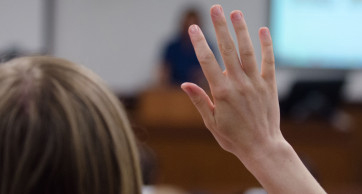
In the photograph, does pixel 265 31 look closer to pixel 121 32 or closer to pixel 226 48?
pixel 226 48

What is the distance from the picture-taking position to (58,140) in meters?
0.69

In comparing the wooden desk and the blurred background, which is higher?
the blurred background

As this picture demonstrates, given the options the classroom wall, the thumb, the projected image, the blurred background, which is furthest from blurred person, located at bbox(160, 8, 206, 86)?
the thumb

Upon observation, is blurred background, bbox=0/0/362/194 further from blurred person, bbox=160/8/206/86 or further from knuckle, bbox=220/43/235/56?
knuckle, bbox=220/43/235/56

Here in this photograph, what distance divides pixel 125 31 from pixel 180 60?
3.68ft

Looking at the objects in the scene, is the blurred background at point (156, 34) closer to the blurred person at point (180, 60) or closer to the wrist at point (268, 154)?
the blurred person at point (180, 60)

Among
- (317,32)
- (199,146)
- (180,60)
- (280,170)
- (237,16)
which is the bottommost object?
(199,146)

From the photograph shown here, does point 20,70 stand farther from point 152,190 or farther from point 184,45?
point 184,45

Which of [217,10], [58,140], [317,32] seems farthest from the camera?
[317,32]

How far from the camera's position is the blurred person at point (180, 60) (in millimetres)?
5336

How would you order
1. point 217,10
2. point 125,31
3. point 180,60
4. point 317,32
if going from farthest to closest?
point 125,31 < point 317,32 < point 180,60 < point 217,10

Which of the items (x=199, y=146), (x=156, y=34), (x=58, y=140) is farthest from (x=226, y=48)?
(x=156, y=34)

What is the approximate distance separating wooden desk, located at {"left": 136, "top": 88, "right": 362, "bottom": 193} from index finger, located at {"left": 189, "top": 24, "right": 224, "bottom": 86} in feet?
11.0

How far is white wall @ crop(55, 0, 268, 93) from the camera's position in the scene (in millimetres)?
6344
